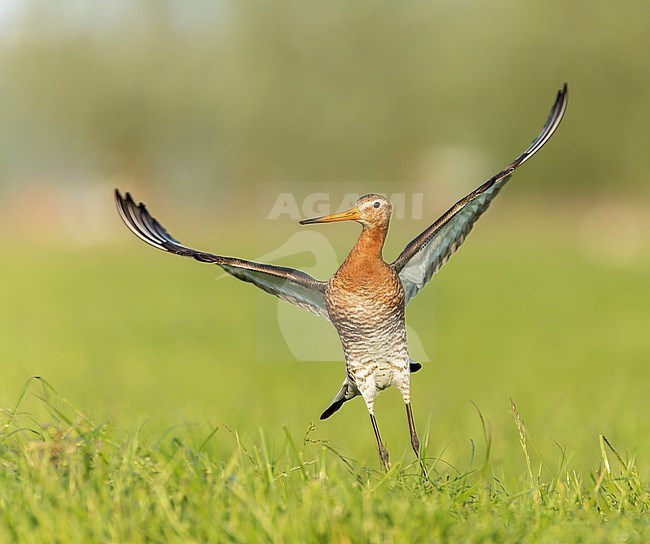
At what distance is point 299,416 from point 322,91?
37.7 m

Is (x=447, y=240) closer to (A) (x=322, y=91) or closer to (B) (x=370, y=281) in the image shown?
(B) (x=370, y=281)

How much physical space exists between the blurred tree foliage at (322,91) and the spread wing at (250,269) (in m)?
36.6

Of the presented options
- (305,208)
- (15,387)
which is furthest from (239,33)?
(305,208)

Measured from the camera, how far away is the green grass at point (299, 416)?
3904 millimetres

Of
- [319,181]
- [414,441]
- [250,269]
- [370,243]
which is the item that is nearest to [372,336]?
[370,243]

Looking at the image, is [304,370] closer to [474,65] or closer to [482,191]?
[482,191]

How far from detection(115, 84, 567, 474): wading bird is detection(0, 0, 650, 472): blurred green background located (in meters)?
6.17

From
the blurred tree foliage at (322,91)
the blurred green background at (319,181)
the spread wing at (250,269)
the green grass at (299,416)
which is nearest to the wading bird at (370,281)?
the spread wing at (250,269)

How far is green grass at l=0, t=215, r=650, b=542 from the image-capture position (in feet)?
12.8

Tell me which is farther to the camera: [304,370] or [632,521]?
[304,370]

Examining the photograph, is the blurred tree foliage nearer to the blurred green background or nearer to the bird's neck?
the blurred green background

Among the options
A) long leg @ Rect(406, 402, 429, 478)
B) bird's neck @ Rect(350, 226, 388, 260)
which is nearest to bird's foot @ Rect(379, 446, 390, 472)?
long leg @ Rect(406, 402, 429, 478)

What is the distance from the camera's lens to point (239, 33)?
170 ft

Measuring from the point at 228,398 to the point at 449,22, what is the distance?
36171mm
